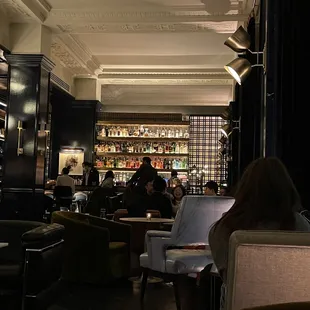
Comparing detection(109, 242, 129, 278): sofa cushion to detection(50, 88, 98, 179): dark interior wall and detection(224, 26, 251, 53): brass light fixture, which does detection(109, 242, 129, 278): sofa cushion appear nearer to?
detection(224, 26, 251, 53): brass light fixture

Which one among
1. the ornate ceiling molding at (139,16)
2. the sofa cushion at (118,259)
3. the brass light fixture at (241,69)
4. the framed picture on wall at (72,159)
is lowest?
the sofa cushion at (118,259)

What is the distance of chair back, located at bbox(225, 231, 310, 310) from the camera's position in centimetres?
158

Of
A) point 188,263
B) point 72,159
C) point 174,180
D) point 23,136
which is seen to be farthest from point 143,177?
point 72,159

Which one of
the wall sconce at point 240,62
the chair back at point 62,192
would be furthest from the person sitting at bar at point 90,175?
the wall sconce at point 240,62

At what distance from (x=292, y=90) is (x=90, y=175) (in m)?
8.98

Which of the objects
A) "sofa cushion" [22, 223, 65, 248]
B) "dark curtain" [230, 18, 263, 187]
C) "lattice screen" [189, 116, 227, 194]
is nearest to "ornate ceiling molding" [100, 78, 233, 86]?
"lattice screen" [189, 116, 227, 194]

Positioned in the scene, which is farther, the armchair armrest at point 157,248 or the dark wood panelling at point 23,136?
the dark wood panelling at point 23,136

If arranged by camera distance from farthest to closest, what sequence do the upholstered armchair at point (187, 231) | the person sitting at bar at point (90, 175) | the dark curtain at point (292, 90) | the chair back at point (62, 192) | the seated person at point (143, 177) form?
1. the person sitting at bar at point (90, 175)
2. the chair back at point (62, 192)
3. the seated person at point (143, 177)
4. the upholstered armchair at point (187, 231)
5. the dark curtain at point (292, 90)

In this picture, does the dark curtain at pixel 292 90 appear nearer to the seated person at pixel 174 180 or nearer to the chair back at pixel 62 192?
the chair back at pixel 62 192

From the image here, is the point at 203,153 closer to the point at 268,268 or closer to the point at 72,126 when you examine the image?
the point at 72,126

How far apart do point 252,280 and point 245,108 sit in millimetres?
6358

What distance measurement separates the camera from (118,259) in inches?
225

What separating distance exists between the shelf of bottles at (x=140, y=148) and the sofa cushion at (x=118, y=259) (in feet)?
28.8

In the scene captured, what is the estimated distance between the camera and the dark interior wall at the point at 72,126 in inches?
546
